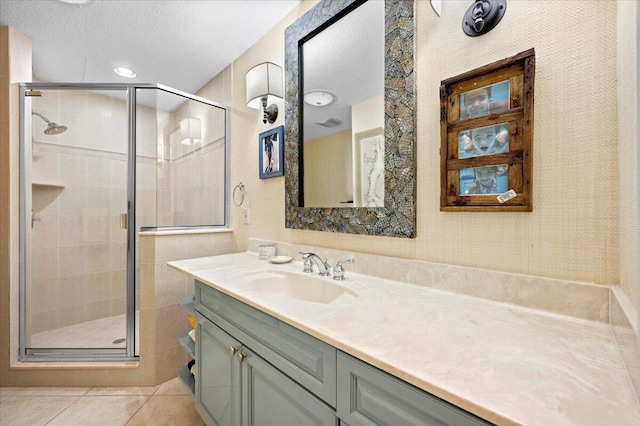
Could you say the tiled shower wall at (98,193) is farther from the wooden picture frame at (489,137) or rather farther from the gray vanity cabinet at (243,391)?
the wooden picture frame at (489,137)

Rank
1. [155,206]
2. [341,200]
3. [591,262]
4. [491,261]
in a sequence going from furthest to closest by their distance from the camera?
[155,206] < [341,200] < [491,261] < [591,262]

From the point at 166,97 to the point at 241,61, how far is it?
622 millimetres

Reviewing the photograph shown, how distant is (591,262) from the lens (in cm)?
78

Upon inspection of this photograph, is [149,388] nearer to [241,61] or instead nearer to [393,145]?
[393,145]

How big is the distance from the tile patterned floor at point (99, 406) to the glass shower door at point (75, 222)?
0.79 feet

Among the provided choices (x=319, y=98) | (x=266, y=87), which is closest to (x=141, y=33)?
(x=266, y=87)

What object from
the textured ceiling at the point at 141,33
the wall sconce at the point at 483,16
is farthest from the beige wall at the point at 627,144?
the textured ceiling at the point at 141,33

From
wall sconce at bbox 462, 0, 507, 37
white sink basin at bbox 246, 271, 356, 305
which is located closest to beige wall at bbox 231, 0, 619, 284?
wall sconce at bbox 462, 0, 507, 37

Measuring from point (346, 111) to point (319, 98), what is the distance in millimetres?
232

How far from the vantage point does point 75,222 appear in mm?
2293

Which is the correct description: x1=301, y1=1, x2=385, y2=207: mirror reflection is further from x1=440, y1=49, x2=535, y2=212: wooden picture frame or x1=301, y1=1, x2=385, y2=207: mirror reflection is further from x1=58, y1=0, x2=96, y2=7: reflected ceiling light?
x1=58, y1=0, x2=96, y2=7: reflected ceiling light

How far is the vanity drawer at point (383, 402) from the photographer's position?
0.50 metres

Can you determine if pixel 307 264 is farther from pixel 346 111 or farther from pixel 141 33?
pixel 141 33

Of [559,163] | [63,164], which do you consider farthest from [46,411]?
[559,163]
